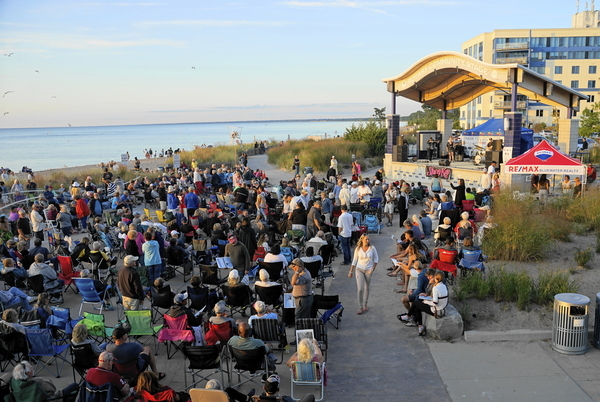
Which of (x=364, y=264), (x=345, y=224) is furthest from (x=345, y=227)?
(x=364, y=264)

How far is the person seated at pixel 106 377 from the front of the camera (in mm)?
5398

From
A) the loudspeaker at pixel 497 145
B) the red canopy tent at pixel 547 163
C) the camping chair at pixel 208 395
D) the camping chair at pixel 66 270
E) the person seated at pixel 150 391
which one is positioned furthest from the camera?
the loudspeaker at pixel 497 145

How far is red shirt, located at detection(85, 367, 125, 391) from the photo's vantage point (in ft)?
17.7

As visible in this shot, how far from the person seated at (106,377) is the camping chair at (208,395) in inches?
35.6

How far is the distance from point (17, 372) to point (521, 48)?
7674 centimetres

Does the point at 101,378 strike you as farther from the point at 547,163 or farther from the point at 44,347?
the point at 547,163

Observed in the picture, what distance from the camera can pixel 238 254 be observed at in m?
9.66

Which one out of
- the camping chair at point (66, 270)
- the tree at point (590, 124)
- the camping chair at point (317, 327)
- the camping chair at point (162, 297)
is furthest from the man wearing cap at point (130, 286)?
the tree at point (590, 124)

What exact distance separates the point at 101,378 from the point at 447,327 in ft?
16.0

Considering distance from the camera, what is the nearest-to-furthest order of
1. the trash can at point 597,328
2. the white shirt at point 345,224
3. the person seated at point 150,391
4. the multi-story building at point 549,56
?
the person seated at point 150,391
the trash can at point 597,328
the white shirt at point 345,224
the multi-story building at point 549,56

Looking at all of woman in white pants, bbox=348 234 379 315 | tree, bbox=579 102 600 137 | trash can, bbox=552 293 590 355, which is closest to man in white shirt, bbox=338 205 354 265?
woman in white pants, bbox=348 234 379 315

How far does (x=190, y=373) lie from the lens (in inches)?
259

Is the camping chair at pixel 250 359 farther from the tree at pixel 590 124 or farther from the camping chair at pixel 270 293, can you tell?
the tree at pixel 590 124

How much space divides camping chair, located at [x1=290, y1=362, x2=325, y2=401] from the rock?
2.36 m
